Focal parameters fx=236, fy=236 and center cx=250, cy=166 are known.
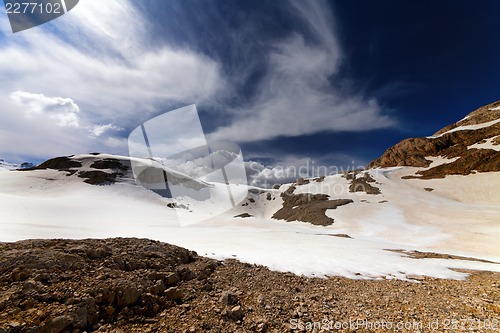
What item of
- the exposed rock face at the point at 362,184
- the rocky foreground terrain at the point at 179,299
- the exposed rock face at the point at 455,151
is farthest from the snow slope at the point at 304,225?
the exposed rock face at the point at 455,151

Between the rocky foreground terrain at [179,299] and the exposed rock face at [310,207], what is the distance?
46.1 metres

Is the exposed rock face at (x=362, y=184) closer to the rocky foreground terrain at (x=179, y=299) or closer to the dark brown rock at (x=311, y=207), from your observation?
the dark brown rock at (x=311, y=207)

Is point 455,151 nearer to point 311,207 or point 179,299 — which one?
point 311,207

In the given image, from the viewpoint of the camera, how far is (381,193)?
6906 cm

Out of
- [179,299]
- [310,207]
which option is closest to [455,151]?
[310,207]

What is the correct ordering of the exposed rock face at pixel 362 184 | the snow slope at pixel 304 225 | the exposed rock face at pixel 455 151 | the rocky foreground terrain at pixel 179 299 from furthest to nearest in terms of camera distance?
the exposed rock face at pixel 455 151, the exposed rock face at pixel 362 184, the snow slope at pixel 304 225, the rocky foreground terrain at pixel 179 299

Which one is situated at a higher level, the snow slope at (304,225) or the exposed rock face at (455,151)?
the exposed rock face at (455,151)

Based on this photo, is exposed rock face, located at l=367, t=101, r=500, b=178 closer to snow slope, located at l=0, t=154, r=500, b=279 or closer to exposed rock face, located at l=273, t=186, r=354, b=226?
snow slope, located at l=0, t=154, r=500, b=279

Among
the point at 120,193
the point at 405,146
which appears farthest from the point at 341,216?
the point at 405,146

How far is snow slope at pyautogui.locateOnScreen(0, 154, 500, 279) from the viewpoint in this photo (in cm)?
1520

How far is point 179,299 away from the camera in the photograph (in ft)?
21.9

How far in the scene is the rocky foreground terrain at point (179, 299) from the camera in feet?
16.6

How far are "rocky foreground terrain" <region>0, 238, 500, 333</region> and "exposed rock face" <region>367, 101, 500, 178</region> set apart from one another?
322 feet

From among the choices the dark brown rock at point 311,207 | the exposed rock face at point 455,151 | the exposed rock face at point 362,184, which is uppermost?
the exposed rock face at point 455,151
